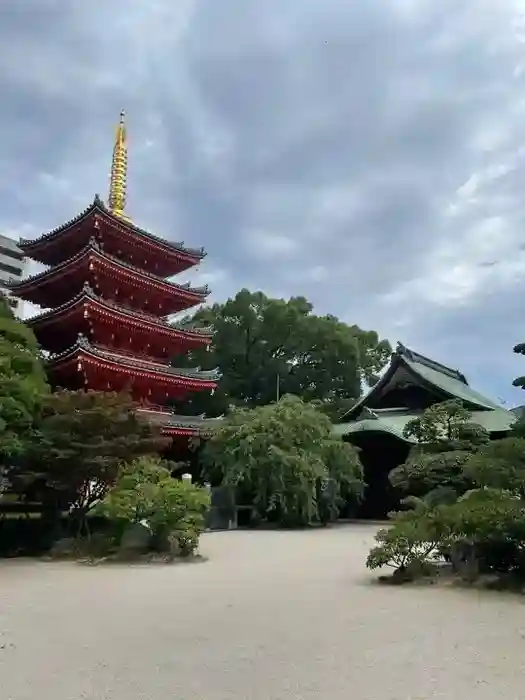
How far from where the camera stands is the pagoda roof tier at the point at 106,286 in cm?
2141

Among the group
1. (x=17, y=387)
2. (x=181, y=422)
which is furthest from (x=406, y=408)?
(x=17, y=387)

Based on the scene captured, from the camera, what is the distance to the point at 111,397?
13.6m

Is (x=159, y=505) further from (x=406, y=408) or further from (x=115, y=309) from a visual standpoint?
(x=406, y=408)

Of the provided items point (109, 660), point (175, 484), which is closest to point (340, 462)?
point (175, 484)

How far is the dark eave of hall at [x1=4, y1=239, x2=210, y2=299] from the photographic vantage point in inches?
826

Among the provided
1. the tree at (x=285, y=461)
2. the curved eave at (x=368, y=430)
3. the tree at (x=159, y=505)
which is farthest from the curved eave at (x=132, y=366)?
the tree at (x=159, y=505)

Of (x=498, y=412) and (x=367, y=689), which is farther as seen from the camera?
(x=498, y=412)

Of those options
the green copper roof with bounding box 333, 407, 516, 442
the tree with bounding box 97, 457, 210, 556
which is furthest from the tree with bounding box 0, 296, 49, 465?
the green copper roof with bounding box 333, 407, 516, 442

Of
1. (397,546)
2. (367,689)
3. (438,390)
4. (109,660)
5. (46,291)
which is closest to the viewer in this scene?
(367,689)

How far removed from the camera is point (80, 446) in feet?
41.4

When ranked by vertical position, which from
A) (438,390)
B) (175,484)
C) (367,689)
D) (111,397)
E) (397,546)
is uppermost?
(438,390)

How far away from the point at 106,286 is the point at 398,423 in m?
12.1

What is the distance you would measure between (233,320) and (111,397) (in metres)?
25.0

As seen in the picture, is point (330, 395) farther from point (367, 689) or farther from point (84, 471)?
point (367, 689)
